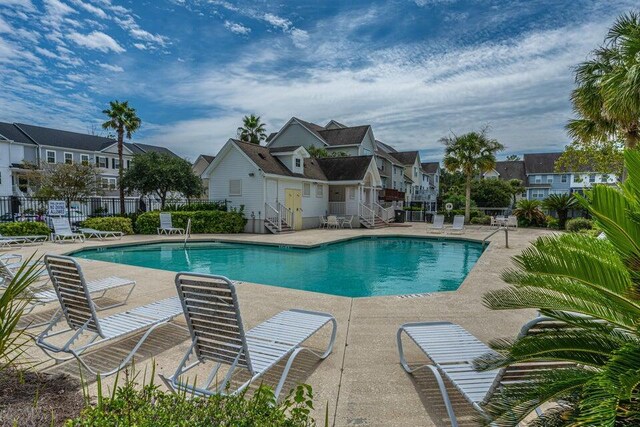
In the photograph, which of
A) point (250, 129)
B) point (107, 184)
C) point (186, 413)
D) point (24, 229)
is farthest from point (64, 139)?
point (186, 413)

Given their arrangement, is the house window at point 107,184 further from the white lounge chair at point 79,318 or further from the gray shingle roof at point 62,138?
the white lounge chair at point 79,318

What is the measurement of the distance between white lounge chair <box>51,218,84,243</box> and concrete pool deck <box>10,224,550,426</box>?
958cm

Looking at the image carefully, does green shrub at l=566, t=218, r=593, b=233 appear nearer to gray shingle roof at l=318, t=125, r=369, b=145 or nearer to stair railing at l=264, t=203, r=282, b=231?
stair railing at l=264, t=203, r=282, b=231

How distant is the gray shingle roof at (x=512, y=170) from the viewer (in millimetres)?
57906

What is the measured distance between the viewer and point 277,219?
73.4ft

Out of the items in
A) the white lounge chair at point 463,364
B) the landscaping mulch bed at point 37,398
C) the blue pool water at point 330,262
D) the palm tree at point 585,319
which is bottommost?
the blue pool water at point 330,262

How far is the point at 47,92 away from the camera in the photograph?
22.2m

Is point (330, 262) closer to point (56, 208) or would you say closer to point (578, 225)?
point (56, 208)

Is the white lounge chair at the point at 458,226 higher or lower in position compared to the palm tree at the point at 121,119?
lower

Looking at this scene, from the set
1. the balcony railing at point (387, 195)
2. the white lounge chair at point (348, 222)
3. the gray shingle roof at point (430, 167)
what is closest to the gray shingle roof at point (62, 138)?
the balcony railing at point (387, 195)

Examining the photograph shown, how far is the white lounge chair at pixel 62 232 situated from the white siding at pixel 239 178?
28.3ft

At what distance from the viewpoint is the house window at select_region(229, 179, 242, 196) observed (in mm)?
22766

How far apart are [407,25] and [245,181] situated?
13127 mm

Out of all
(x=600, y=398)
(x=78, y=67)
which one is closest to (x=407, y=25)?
(x=600, y=398)
